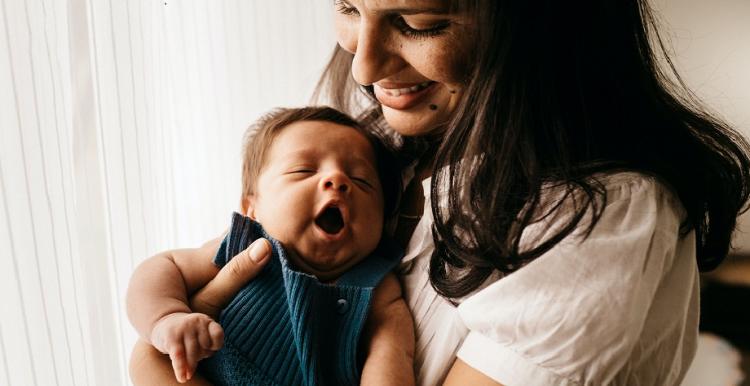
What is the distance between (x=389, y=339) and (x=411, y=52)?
1.45 ft

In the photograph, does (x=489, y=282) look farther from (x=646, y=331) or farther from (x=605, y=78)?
(x=605, y=78)

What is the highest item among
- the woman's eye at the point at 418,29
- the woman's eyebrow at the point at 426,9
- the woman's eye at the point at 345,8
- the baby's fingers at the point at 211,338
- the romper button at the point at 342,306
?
the woman's eyebrow at the point at 426,9

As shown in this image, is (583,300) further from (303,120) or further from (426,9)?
(303,120)

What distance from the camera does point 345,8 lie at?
3.34 ft

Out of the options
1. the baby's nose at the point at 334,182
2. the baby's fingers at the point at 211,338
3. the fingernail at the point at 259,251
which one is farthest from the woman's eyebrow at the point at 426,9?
the baby's fingers at the point at 211,338

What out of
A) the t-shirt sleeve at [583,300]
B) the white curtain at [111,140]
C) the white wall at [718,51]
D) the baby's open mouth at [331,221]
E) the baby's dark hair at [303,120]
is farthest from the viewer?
the white wall at [718,51]

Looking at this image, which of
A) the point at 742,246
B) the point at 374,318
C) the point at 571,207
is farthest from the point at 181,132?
the point at 742,246

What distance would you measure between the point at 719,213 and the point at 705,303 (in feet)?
2.88

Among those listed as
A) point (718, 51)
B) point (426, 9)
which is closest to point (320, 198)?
point (426, 9)

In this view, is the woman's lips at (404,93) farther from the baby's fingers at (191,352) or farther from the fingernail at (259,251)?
the baby's fingers at (191,352)

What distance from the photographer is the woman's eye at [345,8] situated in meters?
1.00

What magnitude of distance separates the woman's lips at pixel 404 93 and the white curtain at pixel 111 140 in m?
0.55

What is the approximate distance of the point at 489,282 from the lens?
91cm

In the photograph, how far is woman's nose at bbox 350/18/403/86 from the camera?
35.9 inches
